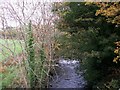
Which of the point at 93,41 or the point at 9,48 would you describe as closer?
the point at 93,41

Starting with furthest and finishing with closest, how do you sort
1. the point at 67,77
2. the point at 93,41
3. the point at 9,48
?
the point at 67,77 → the point at 9,48 → the point at 93,41

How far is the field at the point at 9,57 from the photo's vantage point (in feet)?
9.66

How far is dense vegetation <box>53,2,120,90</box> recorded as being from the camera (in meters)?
2.50

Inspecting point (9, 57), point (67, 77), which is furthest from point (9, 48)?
point (67, 77)

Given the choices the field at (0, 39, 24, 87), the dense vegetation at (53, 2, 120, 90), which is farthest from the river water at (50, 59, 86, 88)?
the field at (0, 39, 24, 87)

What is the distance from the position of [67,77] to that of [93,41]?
1039mm

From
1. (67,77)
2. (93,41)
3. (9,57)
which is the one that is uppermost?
(93,41)

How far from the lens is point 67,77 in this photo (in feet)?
11.5

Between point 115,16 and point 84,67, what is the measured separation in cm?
75

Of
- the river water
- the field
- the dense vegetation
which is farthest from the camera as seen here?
the river water

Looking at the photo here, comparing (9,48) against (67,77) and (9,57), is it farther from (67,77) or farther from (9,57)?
(67,77)

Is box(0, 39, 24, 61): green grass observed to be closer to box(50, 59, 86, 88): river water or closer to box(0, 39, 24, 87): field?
box(0, 39, 24, 87): field

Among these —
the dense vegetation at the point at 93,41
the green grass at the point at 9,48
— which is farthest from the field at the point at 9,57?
the dense vegetation at the point at 93,41

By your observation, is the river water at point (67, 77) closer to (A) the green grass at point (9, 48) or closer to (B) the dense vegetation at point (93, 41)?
(B) the dense vegetation at point (93, 41)
